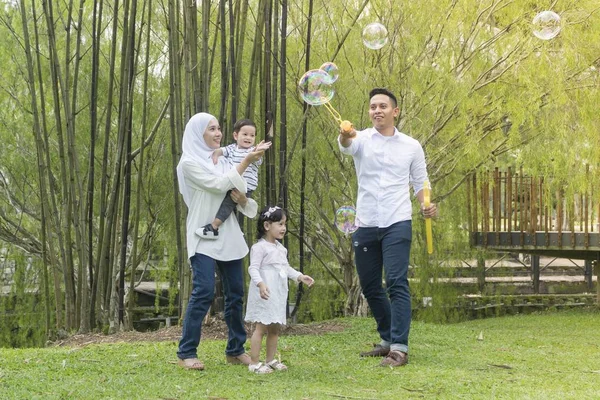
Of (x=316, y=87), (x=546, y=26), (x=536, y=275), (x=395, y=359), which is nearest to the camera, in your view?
(x=395, y=359)

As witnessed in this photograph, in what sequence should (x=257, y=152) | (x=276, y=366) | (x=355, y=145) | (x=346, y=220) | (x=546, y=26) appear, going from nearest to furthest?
1. (x=257, y=152)
2. (x=276, y=366)
3. (x=355, y=145)
4. (x=346, y=220)
5. (x=546, y=26)

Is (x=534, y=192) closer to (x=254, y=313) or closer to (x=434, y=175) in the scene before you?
(x=434, y=175)

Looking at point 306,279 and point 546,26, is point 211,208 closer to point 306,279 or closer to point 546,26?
point 306,279

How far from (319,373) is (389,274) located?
1.87 feet

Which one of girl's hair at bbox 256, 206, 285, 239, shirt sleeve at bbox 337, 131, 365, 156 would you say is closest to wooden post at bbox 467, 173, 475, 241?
shirt sleeve at bbox 337, 131, 365, 156

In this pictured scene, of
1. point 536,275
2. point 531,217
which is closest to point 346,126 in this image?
point 531,217

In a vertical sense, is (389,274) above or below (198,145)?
below

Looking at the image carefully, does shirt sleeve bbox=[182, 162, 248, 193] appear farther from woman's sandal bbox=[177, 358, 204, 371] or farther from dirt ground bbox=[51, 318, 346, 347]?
dirt ground bbox=[51, 318, 346, 347]

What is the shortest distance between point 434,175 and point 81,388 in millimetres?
6049

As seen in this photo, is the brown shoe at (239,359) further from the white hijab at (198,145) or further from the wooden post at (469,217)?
the wooden post at (469,217)

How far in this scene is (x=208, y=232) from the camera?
147 inches

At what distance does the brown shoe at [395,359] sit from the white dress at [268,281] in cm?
50

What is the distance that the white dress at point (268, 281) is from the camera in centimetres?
374

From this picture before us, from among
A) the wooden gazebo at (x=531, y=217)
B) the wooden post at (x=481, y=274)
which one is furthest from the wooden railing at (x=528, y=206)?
the wooden post at (x=481, y=274)
